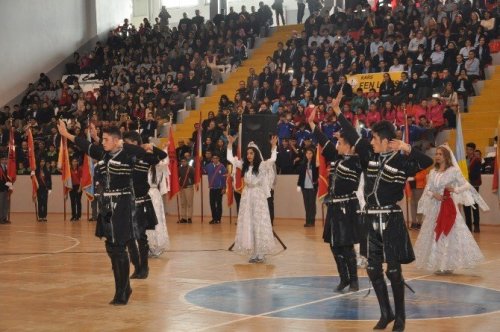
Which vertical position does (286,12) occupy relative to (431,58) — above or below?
above

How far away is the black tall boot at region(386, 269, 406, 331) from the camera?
8594mm

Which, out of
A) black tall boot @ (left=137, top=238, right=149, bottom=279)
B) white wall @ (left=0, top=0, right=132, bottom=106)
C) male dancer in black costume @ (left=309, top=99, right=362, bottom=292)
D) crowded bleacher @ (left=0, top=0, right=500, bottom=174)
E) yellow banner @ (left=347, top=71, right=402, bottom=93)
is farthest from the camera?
white wall @ (left=0, top=0, right=132, bottom=106)

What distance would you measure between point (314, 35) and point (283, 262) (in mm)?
17039

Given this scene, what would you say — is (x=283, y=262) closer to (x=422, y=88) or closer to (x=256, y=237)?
(x=256, y=237)

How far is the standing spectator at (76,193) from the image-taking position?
Answer: 1054 inches

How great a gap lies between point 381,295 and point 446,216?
184 inches

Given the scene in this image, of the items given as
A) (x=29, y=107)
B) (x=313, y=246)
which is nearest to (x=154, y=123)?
(x=29, y=107)

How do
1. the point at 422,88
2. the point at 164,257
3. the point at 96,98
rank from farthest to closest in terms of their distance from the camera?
the point at 96,98, the point at 422,88, the point at 164,257

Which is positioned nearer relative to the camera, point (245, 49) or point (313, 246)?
point (313, 246)

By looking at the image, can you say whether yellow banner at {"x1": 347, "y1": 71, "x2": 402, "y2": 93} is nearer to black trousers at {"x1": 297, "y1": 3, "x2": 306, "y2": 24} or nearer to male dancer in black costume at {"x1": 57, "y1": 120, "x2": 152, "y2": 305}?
black trousers at {"x1": 297, "y1": 3, "x2": 306, "y2": 24}

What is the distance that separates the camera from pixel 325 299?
10.8 meters

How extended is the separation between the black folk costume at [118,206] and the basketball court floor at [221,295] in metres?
0.55

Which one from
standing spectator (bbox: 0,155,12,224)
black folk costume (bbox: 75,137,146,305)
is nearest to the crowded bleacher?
standing spectator (bbox: 0,155,12,224)

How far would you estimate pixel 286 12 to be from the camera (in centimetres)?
3759
